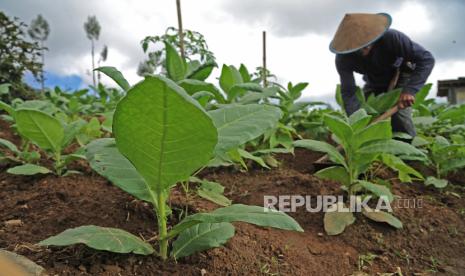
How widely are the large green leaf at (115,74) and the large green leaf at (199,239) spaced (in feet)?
1.74

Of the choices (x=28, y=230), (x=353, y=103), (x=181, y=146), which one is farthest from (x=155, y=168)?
(x=353, y=103)

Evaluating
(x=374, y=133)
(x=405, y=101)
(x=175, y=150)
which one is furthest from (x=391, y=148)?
(x=405, y=101)

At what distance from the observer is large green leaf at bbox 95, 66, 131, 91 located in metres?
1.21

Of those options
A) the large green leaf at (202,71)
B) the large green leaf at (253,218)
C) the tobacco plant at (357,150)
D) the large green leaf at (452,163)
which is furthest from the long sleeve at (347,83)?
the large green leaf at (253,218)

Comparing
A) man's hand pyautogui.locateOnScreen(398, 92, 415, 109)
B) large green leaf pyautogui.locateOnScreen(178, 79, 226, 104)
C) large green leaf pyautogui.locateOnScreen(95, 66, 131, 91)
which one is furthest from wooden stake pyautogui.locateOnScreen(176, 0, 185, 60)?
large green leaf pyautogui.locateOnScreen(95, 66, 131, 91)

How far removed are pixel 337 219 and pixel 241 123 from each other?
3.27 ft

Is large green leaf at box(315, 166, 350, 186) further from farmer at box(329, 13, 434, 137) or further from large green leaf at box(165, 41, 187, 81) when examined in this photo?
farmer at box(329, 13, 434, 137)

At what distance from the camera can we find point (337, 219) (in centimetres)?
188

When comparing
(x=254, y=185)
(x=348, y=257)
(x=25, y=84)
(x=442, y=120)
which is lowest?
(x=348, y=257)

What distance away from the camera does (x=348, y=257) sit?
1.68 metres

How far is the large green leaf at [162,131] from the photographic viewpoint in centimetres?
74

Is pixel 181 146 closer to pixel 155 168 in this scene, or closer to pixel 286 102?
pixel 155 168

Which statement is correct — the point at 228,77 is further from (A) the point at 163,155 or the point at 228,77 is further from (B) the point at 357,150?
(A) the point at 163,155

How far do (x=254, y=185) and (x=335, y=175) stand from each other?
0.49 m
